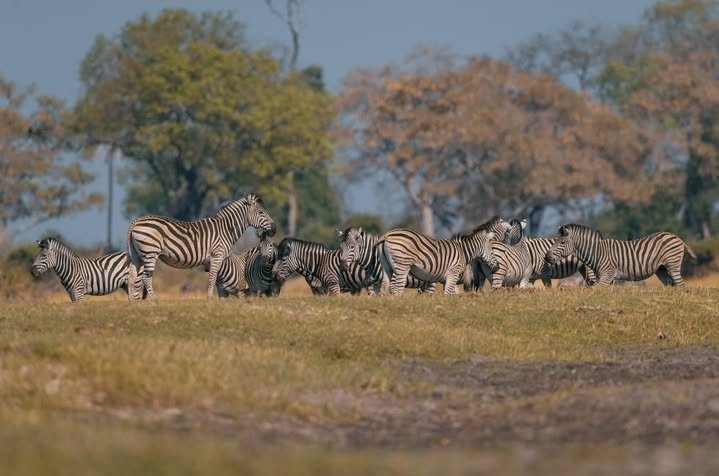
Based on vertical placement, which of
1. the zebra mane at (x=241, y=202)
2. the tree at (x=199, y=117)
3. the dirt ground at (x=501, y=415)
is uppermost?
the tree at (x=199, y=117)

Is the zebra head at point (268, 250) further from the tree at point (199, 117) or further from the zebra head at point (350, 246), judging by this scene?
the tree at point (199, 117)

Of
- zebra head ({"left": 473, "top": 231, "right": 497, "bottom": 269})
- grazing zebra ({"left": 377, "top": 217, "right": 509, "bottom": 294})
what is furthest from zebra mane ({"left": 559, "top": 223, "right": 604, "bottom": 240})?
grazing zebra ({"left": 377, "top": 217, "right": 509, "bottom": 294})

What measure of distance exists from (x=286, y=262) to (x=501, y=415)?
48.6 feet

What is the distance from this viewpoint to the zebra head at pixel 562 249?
30031mm

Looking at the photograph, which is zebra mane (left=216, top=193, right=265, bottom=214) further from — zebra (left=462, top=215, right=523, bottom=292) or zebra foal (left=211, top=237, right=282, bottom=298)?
zebra (left=462, top=215, right=523, bottom=292)

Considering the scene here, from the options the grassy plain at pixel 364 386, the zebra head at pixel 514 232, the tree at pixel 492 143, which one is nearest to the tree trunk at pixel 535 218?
the tree at pixel 492 143

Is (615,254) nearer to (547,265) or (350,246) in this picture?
(547,265)

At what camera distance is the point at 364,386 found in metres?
15.9

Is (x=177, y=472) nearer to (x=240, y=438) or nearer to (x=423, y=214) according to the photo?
(x=240, y=438)

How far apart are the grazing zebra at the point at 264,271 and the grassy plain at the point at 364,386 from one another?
6.10 m

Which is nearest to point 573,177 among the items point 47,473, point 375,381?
point 375,381

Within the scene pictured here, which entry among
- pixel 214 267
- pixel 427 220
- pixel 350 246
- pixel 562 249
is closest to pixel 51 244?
pixel 214 267

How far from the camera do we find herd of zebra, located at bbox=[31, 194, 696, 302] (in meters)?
26.5

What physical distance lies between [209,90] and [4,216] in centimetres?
1156
